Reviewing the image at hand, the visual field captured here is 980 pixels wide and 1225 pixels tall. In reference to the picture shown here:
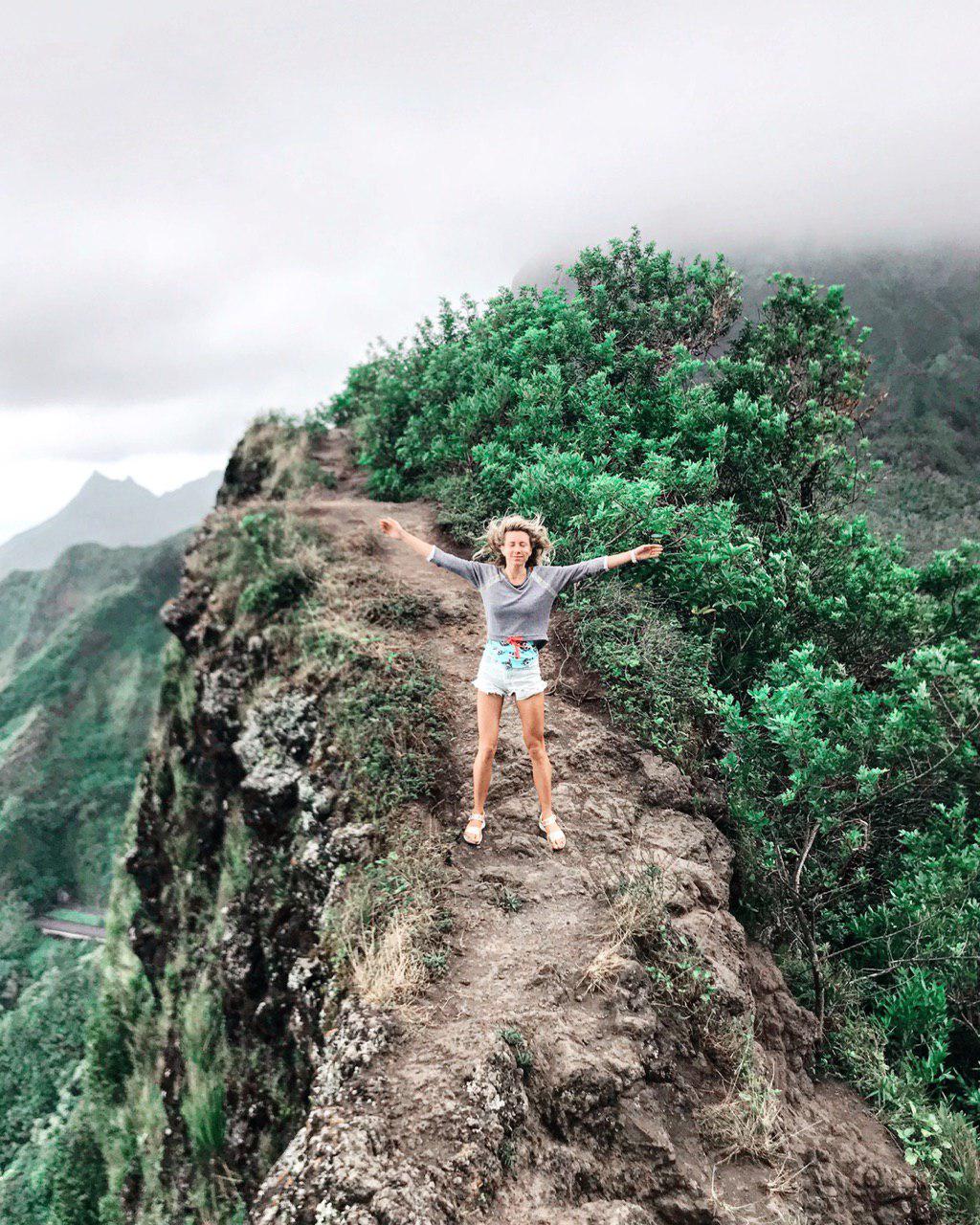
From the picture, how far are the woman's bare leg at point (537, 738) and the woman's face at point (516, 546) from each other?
3.16ft

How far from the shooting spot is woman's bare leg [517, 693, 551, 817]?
5180 millimetres

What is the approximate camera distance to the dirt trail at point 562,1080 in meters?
3.63

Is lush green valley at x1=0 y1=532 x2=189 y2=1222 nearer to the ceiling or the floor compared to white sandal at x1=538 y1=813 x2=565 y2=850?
nearer to the floor

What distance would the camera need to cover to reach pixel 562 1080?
4156mm

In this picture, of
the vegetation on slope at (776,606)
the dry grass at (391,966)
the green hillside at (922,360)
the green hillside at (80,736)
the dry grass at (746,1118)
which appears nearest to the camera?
the dry grass at (746,1118)

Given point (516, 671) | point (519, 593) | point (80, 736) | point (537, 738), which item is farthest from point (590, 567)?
point (80, 736)

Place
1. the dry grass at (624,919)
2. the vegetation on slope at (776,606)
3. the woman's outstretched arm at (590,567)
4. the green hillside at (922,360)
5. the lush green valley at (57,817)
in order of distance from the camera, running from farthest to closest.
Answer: the green hillside at (922,360) < the lush green valley at (57,817) < the vegetation on slope at (776,606) < the woman's outstretched arm at (590,567) < the dry grass at (624,919)

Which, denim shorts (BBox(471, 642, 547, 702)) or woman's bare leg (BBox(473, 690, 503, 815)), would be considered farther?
woman's bare leg (BBox(473, 690, 503, 815))

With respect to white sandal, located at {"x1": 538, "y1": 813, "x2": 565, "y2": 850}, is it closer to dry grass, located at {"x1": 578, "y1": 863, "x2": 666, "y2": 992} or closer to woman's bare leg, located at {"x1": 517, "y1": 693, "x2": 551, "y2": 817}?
woman's bare leg, located at {"x1": 517, "y1": 693, "x2": 551, "y2": 817}

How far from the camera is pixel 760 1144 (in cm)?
429

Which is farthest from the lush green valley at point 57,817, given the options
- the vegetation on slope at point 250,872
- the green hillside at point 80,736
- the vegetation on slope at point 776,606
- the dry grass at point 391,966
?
the vegetation on slope at point 776,606

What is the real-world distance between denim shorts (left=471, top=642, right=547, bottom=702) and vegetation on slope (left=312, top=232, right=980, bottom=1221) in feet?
7.59

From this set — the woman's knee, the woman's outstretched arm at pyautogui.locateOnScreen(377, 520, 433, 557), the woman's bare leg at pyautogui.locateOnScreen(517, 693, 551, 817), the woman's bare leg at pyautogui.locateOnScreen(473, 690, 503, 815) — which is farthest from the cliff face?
the woman's outstretched arm at pyautogui.locateOnScreen(377, 520, 433, 557)

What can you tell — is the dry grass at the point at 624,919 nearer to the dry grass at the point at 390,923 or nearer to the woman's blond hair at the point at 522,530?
the dry grass at the point at 390,923
